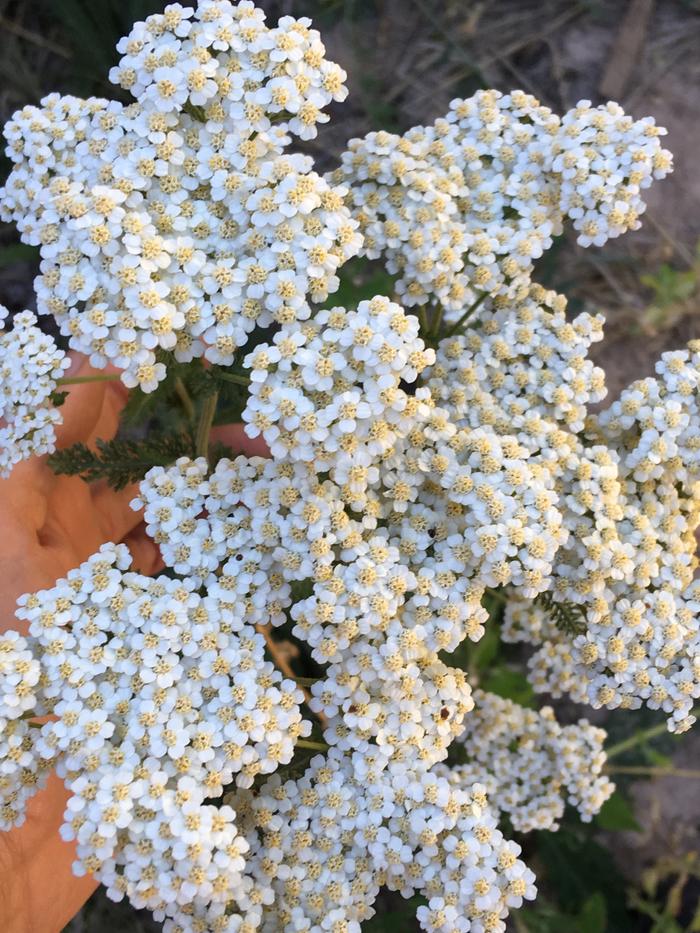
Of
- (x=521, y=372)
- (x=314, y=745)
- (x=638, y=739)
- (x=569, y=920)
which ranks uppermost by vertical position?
(x=521, y=372)

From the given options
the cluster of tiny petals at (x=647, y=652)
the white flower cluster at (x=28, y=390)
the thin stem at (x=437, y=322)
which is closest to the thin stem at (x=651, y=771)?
the cluster of tiny petals at (x=647, y=652)

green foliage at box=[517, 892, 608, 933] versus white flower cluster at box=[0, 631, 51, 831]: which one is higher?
white flower cluster at box=[0, 631, 51, 831]

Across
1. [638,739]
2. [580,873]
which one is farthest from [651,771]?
[580,873]

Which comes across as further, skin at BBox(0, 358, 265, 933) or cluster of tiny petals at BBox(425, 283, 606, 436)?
skin at BBox(0, 358, 265, 933)

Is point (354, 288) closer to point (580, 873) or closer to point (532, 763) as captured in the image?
point (532, 763)

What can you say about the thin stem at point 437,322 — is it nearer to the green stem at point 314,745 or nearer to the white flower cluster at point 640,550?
the white flower cluster at point 640,550

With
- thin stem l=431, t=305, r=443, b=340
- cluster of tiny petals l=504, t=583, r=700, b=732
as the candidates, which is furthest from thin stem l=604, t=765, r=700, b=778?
thin stem l=431, t=305, r=443, b=340

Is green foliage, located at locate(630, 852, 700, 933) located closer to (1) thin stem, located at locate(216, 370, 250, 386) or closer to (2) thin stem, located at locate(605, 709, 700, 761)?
(2) thin stem, located at locate(605, 709, 700, 761)
